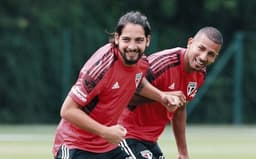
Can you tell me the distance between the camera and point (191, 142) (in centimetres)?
2055

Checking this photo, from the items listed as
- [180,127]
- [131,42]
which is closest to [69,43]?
[180,127]

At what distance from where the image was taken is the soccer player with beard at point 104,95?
7.78 m

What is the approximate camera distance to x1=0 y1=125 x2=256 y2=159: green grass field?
1733cm

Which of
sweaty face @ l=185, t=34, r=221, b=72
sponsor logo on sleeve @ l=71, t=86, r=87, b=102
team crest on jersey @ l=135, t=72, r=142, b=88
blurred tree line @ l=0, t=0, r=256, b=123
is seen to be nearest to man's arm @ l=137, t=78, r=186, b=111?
team crest on jersey @ l=135, t=72, r=142, b=88

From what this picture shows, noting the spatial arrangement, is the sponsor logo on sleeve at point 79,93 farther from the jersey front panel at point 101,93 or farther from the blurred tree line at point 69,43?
the blurred tree line at point 69,43

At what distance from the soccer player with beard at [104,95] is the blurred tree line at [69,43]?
64.3ft

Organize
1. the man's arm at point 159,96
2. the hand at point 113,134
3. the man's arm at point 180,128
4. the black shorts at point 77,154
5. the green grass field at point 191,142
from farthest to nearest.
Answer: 1. the green grass field at point 191,142
2. the man's arm at point 180,128
3. the man's arm at point 159,96
4. the black shorts at point 77,154
5. the hand at point 113,134

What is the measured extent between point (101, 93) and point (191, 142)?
41.8ft

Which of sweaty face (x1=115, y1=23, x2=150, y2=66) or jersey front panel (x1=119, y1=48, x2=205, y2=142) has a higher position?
sweaty face (x1=115, y1=23, x2=150, y2=66)

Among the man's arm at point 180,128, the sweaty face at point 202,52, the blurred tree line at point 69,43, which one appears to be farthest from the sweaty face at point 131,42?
the blurred tree line at point 69,43

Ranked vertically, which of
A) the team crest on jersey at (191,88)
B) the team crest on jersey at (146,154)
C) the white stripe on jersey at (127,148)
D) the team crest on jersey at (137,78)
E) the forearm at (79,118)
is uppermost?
the team crest on jersey at (137,78)

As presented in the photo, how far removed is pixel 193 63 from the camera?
29.3 feet

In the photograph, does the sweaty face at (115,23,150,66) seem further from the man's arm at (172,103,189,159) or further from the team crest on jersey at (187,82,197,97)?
the man's arm at (172,103,189,159)

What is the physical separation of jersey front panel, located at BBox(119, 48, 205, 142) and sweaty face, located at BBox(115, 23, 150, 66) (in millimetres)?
1070
